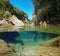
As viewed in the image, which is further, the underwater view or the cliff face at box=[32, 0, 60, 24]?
the cliff face at box=[32, 0, 60, 24]

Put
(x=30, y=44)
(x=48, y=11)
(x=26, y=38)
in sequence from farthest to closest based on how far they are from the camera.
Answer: (x=48, y=11) → (x=26, y=38) → (x=30, y=44)

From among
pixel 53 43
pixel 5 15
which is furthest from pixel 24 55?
pixel 5 15

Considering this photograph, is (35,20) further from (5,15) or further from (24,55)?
(24,55)

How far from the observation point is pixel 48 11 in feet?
224

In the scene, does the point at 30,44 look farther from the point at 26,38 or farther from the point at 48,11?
the point at 48,11

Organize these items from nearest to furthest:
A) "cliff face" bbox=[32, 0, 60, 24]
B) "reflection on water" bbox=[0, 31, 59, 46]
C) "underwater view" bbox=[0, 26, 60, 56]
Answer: "underwater view" bbox=[0, 26, 60, 56]
"reflection on water" bbox=[0, 31, 59, 46]
"cliff face" bbox=[32, 0, 60, 24]

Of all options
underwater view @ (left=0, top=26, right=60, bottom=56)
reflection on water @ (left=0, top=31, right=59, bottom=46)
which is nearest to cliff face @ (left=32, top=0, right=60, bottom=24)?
reflection on water @ (left=0, top=31, right=59, bottom=46)

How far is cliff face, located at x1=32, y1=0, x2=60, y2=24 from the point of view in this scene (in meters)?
66.6

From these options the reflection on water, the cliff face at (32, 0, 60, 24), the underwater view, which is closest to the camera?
the underwater view

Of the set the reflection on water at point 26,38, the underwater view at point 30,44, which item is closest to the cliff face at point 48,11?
the reflection on water at point 26,38

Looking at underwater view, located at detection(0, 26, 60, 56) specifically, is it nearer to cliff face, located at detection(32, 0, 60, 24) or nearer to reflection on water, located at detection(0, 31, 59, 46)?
reflection on water, located at detection(0, 31, 59, 46)

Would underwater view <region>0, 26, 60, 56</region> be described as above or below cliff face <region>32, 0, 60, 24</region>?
below

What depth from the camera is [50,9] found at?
67.5 m

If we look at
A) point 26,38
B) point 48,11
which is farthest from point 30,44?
point 48,11
